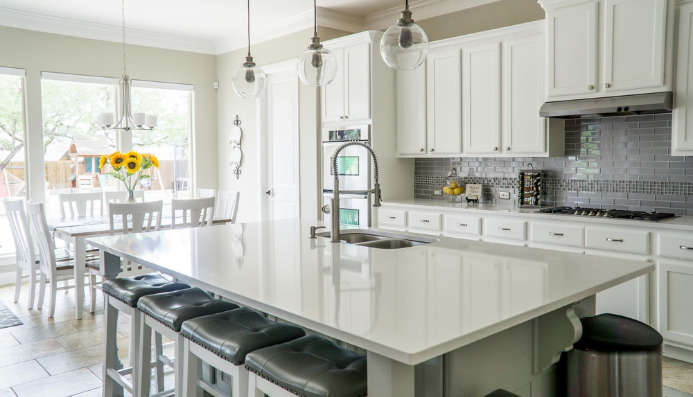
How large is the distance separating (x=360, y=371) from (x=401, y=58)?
50.5 inches

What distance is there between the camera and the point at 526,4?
4430mm

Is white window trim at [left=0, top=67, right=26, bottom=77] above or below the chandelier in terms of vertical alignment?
above

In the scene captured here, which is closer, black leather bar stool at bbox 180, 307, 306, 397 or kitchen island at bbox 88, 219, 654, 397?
kitchen island at bbox 88, 219, 654, 397

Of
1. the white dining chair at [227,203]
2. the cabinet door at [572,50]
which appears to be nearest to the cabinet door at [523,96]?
the cabinet door at [572,50]

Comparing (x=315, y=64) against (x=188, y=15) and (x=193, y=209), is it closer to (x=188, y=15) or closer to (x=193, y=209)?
(x=193, y=209)

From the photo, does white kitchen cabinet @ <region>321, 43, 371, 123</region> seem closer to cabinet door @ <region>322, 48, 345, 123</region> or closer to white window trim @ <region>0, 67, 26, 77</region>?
cabinet door @ <region>322, 48, 345, 123</region>

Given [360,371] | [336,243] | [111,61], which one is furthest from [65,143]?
[360,371]

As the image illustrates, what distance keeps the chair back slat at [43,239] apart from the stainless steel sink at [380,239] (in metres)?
2.60

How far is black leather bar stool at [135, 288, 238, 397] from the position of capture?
7.04 feet

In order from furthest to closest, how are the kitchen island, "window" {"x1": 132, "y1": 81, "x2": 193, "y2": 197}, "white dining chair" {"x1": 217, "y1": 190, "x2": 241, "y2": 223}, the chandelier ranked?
"window" {"x1": 132, "y1": 81, "x2": 193, "y2": 197} → "white dining chair" {"x1": 217, "y1": 190, "x2": 241, "y2": 223} → the chandelier → the kitchen island

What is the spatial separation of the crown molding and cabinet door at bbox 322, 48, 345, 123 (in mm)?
2299

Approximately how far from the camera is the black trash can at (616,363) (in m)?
1.93

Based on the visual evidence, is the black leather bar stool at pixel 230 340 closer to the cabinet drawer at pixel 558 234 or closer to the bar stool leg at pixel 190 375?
the bar stool leg at pixel 190 375

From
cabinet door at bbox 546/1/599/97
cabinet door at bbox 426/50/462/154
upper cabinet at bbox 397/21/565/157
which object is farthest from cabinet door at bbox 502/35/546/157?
cabinet door at bbox 426/50/462/154
